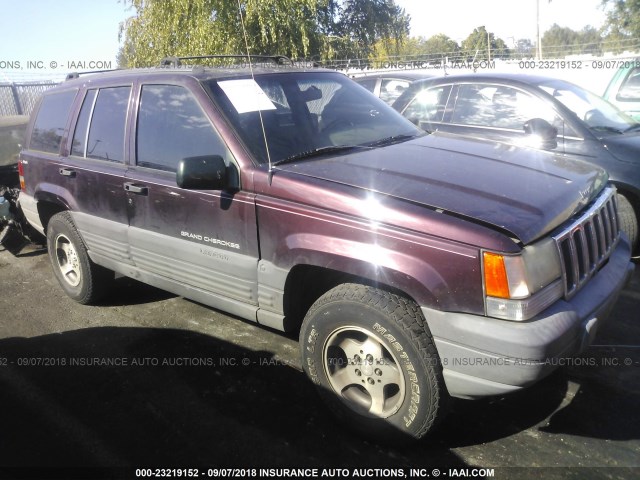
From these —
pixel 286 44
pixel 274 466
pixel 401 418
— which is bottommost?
pixel 274 466

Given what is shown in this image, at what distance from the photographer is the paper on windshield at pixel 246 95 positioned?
10.8 ft

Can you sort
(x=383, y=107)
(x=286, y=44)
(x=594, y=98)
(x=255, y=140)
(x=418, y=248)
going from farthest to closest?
(x=286, y=44) → (x=594, y=98) → (x=383, y=107) → (x=255, y=140) → (x=418, y=248)

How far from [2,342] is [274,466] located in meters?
2.70

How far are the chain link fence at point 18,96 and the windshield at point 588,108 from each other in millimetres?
15816

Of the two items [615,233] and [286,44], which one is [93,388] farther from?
[286,44]

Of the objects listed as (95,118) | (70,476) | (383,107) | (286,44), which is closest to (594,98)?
(383,107)

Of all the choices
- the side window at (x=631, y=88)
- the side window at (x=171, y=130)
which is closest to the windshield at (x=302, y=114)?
the side window at (x=171, y=130)

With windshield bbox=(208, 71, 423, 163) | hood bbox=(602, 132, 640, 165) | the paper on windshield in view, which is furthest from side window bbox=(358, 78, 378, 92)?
the paper on windshield

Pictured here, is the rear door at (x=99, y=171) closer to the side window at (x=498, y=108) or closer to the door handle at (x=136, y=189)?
the door handle at (x=136, y=189)

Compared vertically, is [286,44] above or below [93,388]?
above

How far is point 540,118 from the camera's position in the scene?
5.22 m

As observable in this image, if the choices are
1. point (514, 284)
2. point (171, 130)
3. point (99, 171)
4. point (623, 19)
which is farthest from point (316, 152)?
point (623, 19)

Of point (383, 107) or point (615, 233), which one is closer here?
point (615, 233)

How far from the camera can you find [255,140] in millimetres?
3168
